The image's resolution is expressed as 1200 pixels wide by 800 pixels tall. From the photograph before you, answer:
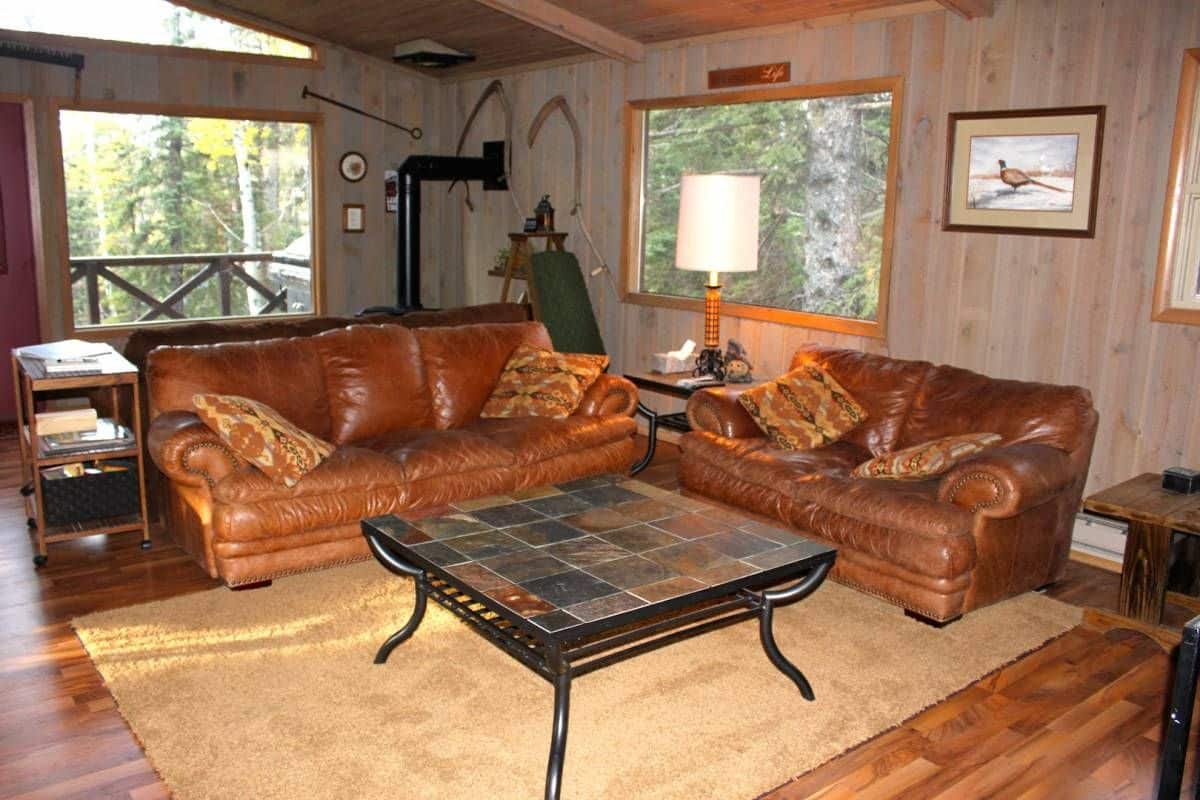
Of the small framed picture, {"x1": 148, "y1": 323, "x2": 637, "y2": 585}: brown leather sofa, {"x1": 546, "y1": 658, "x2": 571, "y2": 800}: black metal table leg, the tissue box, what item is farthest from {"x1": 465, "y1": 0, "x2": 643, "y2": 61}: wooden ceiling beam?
{"x1": 546, "y1": 658, "x2": 571, "y2": 800}: black metal table leg

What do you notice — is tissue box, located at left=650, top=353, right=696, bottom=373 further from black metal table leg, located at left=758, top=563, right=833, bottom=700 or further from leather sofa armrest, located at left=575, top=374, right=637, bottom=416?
black metal table leg, located at left=758, top=563, right=833, bottom=700

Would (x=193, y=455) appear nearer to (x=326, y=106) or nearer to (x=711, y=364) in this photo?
(x=711, y=364)

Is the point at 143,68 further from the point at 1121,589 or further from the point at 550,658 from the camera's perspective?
the point at 1121,589

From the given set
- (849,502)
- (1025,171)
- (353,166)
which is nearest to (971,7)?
(1025,171)

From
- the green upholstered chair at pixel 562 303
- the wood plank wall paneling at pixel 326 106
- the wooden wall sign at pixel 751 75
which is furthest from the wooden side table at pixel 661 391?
the wood plank wall paneling at pixel 326 106

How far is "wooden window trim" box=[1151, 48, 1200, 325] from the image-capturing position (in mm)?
3822

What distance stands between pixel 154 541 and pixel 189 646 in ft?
3.77

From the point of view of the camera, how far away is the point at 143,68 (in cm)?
662

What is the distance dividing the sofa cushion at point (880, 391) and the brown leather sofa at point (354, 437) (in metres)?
1.09

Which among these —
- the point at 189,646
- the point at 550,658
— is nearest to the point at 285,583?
the point at 189,646

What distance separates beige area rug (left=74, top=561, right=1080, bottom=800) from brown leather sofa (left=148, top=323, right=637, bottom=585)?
0.88 feet

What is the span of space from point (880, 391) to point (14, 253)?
17.3 ft

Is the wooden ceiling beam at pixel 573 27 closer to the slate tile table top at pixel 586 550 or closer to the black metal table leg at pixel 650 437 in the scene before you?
the black metal table leg at pixel 650 437

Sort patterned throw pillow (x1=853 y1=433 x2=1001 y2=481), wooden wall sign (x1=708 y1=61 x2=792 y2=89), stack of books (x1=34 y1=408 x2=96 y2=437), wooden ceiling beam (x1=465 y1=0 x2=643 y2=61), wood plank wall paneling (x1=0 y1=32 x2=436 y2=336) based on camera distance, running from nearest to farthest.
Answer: patterned throw pillow (x1=853 y1=433 x2=1001 y2=481) → stack of books (x1=34 y1=408 x2=96 y2=437) → wooden wall sign (x1=708 y1=61 x2=792 y2=89) → wooden ceiling beam (x1=465 y1=0 x2=643 y2=61) → wood plank wall paneling (x1=0 y1=32 x2=436 y2=336)
